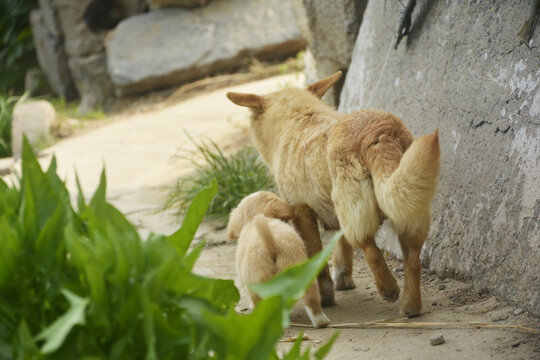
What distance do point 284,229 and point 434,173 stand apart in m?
0.98

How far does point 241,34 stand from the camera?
11.2 m

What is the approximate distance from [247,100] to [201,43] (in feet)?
23.5

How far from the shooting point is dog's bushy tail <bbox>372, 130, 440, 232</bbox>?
2787 millimetres

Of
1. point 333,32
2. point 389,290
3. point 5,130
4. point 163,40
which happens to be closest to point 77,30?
point 163,40

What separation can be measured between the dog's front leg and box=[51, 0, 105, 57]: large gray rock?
9.12 meters

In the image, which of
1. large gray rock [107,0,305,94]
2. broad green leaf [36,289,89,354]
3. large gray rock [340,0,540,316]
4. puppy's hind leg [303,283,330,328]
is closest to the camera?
broad green leaf [36,289,89,354]

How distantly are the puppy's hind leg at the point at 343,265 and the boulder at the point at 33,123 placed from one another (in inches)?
266

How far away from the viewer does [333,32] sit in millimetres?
6438

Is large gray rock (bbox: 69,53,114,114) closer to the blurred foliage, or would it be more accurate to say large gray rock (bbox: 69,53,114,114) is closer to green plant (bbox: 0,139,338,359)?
the blurred foliage

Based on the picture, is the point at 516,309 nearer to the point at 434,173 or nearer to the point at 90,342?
the point at 434,173

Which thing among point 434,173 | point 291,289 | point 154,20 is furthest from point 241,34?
point 291,289

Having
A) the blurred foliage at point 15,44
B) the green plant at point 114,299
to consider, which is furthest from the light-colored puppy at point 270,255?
the blurred foliage at point 15,44

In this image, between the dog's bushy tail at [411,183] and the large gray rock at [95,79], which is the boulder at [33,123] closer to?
the large gray rock at [95,79]

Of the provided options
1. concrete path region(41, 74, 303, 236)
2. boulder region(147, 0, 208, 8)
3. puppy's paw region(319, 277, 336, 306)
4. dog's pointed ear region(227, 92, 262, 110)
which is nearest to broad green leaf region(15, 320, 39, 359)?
puppy's paw region(319, 277, 336, 306)
